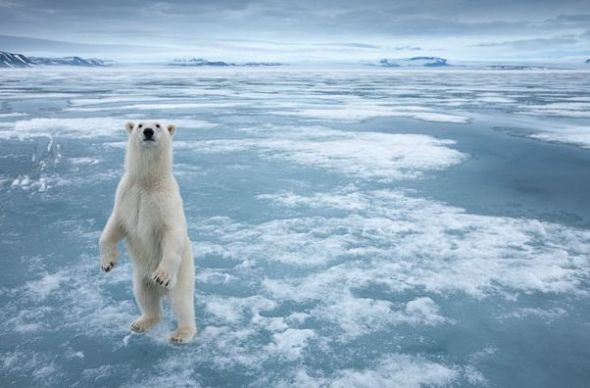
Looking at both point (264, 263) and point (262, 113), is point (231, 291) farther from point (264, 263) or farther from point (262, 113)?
point (262, 113)

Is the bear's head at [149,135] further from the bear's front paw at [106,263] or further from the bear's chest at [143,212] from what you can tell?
the bear's front paw at [106,263]

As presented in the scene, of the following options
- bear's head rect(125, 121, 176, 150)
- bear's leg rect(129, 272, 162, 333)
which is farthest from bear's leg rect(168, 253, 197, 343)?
bear's head rect(125, 121, 176, 150)

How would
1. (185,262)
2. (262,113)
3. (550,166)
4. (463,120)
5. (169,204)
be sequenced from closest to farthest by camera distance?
(169,204) → (185,262) → (550,166) → (463,120) → (262,113)

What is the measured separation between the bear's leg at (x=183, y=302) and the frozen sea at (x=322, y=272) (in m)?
0.09

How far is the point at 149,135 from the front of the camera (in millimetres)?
2795

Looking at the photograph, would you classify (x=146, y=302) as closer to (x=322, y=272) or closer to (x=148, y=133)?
(x=148, y=133)

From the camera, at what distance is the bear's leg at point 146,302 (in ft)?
10.4

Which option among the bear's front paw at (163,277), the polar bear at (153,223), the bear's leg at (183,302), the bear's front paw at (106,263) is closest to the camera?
the bear's front paw at (163,277)

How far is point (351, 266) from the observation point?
439 cm

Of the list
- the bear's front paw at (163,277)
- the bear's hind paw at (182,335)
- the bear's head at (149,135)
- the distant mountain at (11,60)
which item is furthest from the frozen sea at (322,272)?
the distant mountain at (11,60)

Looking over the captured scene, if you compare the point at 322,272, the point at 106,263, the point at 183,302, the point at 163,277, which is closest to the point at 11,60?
the point at 322,272

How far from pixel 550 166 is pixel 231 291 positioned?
7.35m

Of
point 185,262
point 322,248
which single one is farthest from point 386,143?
point 185,262

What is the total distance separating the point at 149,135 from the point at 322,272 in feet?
7.03
